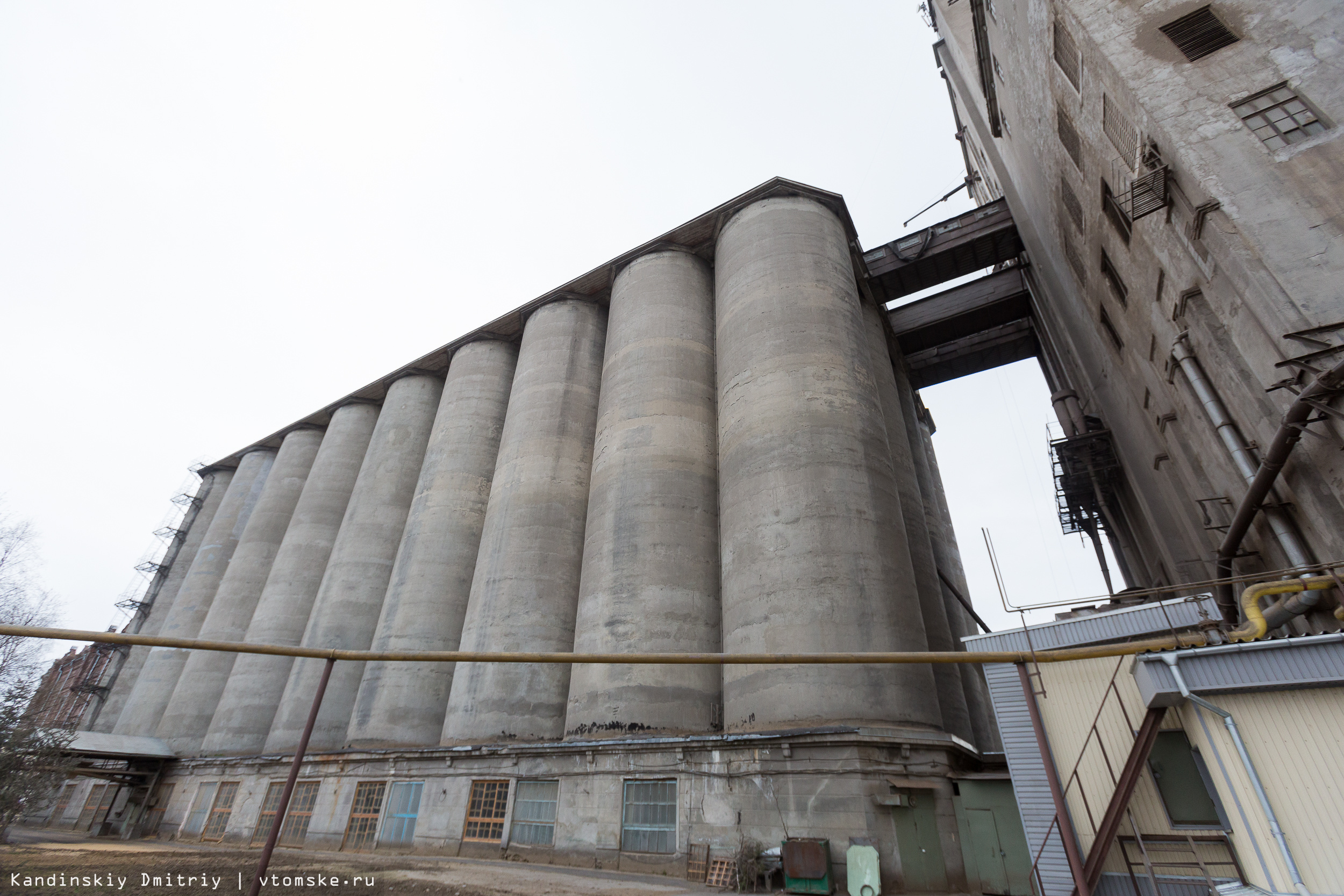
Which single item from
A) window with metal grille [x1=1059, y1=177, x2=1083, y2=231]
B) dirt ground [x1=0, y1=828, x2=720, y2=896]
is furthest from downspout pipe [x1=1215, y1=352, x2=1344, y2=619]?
dirt ground [x1=0, y1=828, x2=720, y2=896]

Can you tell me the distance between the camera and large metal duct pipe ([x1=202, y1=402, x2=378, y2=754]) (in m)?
31.4

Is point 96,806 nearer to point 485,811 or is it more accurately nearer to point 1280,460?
point 485,811

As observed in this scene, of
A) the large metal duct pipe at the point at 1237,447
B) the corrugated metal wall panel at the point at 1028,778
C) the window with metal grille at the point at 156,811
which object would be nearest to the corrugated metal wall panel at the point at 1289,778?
the corrugated metal wall panel at the point at 1028,778

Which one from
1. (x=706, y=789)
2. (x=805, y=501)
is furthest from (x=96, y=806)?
(x=805, y=501)

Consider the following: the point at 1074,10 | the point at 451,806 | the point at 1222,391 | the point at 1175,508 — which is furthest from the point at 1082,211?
the point at 451,806

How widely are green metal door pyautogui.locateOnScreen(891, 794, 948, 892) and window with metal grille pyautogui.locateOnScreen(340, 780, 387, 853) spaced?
59.4ft

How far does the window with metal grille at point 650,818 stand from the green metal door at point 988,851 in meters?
7.26

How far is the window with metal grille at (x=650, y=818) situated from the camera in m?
16.7

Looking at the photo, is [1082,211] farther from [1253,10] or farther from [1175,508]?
[1175,508]

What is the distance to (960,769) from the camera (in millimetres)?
16781

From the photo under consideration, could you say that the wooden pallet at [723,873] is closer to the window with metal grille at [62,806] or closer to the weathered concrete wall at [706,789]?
the weathered concrete wall at [706,789]

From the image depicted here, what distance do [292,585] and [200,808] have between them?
1095 centimetres

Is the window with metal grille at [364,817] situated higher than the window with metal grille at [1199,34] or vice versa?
the window with metal grille at [1199,34]

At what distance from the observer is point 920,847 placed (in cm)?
1427
